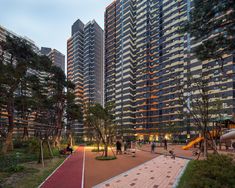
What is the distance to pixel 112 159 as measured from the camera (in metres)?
19.6

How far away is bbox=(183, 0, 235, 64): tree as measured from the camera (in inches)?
280

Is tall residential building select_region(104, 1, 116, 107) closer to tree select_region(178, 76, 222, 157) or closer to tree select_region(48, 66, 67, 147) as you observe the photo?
tree select_region(48, 66, 67, 147)

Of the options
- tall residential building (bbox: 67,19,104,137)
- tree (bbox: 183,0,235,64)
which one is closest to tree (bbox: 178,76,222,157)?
tree (bbox: 183,0,235,64)

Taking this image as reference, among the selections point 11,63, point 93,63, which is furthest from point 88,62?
point 11,63

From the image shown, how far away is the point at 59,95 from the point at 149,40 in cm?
7694

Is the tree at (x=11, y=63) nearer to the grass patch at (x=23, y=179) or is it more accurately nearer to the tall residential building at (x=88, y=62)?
the grass patch at (x=23, y=179)

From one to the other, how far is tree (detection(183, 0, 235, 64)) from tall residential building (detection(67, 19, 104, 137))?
130m

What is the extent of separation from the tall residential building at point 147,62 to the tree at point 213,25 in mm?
69524

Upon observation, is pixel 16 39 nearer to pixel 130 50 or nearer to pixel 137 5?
pixel 130 50

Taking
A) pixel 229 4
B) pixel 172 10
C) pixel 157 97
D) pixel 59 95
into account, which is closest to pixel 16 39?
pixel 59 95

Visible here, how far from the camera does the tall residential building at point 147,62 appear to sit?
8419cm

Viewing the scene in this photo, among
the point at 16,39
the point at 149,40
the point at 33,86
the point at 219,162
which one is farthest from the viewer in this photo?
the point at 149,40

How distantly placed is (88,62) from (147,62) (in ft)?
187

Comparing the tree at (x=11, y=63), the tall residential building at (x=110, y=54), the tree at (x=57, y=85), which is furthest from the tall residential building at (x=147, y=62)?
the tree at (x=11, y=63)
